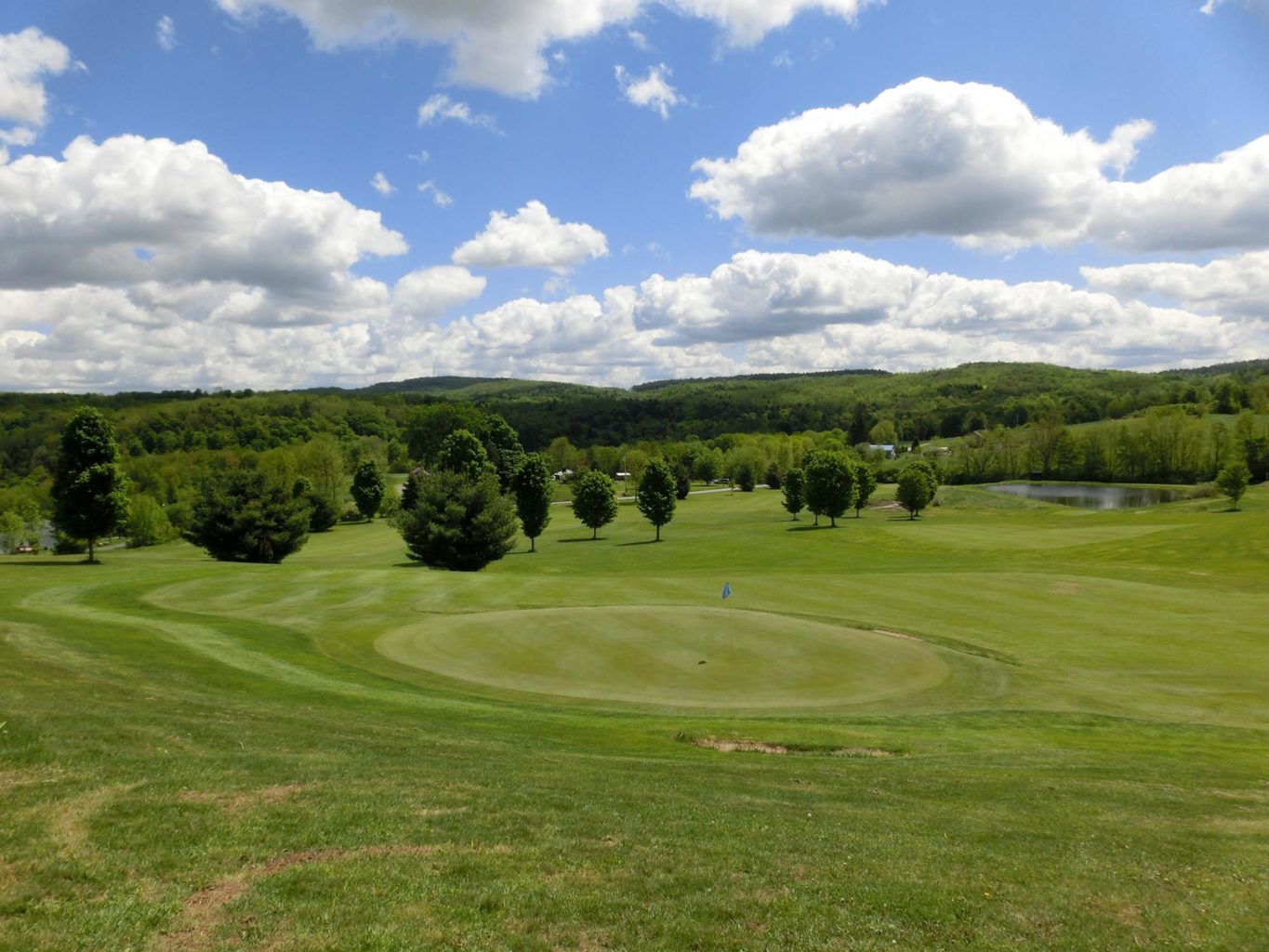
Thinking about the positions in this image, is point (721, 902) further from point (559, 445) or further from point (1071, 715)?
point (559, 445)

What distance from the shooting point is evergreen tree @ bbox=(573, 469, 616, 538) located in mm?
89062

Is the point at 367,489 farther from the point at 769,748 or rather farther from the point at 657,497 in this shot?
the point at 769,748

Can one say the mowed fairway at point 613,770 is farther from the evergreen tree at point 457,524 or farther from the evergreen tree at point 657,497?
the evergreen tree at point 657,497

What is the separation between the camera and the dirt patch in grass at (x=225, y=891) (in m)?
7.25

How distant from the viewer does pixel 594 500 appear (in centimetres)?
8919

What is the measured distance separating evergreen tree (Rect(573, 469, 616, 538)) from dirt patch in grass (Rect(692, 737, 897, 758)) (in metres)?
70.5

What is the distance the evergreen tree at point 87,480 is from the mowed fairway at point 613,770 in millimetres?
12994

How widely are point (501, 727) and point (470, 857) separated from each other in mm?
9324

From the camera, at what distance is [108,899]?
7.76 m

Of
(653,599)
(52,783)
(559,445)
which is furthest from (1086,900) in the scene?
(559,445)

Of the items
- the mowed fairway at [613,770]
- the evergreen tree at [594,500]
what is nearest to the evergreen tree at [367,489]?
the evergreen tree at [594,500]

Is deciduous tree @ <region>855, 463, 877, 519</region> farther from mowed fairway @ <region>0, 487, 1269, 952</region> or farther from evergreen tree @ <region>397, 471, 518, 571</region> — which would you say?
mowed fairway @ <region>0, 487, 1269, 952</region>

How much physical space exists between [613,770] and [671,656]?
479 inches

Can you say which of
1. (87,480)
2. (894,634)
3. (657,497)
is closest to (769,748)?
(894,634)
